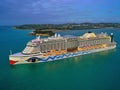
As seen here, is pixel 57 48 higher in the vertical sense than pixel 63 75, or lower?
higher

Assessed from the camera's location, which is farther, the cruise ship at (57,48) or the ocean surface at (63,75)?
the cruise ship at (57,48)

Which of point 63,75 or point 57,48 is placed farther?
point 57,48

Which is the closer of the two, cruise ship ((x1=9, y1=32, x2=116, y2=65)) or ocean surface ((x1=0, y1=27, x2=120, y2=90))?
ocean surface ((x1=0, y1=27, x2=120, y2=90))

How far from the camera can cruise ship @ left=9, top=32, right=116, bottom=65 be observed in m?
16.3

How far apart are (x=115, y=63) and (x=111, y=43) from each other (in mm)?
8072

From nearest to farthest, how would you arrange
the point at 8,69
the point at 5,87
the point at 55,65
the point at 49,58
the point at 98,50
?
1. the point at 5,87
2. the point at 8,69
3. the point at 55,65
4. the point at 49,58
5. the point at 98,50

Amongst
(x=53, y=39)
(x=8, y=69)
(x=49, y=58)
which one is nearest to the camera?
(x=8, y=69)

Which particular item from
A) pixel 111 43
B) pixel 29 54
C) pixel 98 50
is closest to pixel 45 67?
pixel 29 54

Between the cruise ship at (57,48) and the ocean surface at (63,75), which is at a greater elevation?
the cruise ship at (57,48)

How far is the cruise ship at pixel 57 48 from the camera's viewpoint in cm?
1631

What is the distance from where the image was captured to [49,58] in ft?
56.2

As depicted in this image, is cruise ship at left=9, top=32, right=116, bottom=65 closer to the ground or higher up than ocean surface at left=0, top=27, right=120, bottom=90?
higher up

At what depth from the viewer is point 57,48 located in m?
18.6

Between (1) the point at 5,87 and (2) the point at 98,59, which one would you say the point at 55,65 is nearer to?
(2) the point at 98,59
